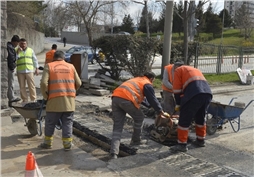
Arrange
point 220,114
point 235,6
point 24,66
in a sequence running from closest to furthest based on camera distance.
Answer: point 220,114
point 24,66
point 235,6

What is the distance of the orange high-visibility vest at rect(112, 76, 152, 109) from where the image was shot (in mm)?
5293

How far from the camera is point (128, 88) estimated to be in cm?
535

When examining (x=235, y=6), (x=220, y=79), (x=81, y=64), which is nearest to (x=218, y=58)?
(x=220, y=79)

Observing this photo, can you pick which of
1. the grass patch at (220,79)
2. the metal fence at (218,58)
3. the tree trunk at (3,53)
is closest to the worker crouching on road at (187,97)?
the tree trunk at (3,53)

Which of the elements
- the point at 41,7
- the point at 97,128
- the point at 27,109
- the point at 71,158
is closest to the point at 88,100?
the point at 97,128

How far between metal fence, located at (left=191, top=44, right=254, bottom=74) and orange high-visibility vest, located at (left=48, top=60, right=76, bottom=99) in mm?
11179

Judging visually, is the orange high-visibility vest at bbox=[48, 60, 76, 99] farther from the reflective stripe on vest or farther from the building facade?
the building facade

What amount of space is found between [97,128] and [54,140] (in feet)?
3.12

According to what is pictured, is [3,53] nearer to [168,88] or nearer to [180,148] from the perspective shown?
[168,88]

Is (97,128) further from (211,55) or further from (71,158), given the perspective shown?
(211,55)

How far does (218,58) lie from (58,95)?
13.6 meters

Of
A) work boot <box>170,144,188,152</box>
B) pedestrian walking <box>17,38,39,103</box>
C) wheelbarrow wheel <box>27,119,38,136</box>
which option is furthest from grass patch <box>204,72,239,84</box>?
wheelbarrow wheel <box>27,119,38,136</box>

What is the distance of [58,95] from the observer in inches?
210

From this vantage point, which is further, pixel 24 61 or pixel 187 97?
pixel 24 61
